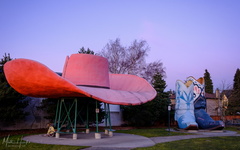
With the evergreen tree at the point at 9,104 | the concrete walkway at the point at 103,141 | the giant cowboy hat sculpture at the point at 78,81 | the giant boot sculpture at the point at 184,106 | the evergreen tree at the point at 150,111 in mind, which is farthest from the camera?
the evergreen tree at the point at 150,111

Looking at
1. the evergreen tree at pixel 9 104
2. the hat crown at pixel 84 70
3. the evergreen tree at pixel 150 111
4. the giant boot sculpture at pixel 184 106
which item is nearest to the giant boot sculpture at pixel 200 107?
the giant boot sculpture at pixel 184 106

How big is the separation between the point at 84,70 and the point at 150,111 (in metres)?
15.4

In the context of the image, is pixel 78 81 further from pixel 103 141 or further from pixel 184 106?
pixel 184 106

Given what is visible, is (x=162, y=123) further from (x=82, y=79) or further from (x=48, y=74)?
(x=48, y=74)

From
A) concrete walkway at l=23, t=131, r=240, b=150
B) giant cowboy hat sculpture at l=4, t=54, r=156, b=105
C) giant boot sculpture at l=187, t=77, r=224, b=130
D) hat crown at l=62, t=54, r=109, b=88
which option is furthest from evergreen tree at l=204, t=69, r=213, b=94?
hat crown at l=62, t=54, r=109, b=88

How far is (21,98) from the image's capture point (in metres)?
18.1

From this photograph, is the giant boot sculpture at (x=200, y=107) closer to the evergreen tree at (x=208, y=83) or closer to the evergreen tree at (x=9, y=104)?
the evergreen tree at (x=9, y=104)

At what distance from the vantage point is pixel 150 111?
27781 millimetres

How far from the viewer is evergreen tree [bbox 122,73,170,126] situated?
26.3 meters

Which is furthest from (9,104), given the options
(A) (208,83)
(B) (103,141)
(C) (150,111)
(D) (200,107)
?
(A) (208,83)

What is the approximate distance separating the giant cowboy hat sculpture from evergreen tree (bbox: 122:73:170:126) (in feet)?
32.6

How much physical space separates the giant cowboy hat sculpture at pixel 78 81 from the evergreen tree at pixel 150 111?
9.95 metres

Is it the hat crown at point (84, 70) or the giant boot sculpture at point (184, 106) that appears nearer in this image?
the hat crown at point (84, 70)

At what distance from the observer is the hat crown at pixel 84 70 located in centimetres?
1420
